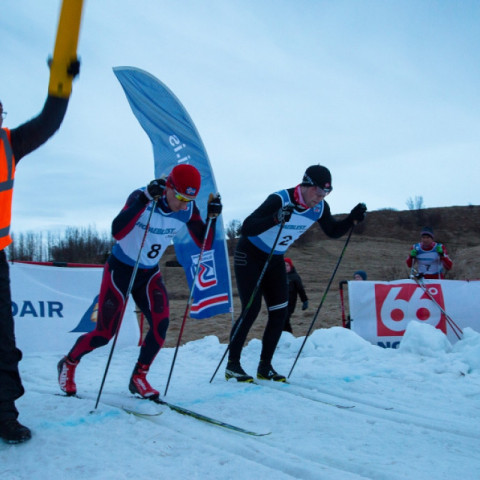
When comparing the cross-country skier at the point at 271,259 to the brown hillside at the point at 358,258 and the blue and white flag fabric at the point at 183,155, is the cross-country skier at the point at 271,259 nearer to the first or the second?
the blue and white flag fabric at the point at 183,155

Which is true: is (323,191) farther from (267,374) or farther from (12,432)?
(12,432)

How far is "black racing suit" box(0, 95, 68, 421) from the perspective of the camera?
8.64 ft

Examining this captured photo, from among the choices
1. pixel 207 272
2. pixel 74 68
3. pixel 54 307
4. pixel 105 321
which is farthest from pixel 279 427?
pixel 207 272

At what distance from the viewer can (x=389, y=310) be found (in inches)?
302

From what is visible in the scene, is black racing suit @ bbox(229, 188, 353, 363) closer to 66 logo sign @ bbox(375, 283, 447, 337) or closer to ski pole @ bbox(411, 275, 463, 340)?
66 logo sign @ bbox(375, 283, 447, 337)

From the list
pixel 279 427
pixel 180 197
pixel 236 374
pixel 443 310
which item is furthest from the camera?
pixel 443 310

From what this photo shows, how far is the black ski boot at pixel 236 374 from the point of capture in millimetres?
4465

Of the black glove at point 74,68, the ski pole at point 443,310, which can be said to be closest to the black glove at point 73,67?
the black glove at point 74,68

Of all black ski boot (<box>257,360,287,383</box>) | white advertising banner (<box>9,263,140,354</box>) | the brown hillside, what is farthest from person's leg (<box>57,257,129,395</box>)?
the brown hillside

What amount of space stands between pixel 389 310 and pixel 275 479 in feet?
19.2

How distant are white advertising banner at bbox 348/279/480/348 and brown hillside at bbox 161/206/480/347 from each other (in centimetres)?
318

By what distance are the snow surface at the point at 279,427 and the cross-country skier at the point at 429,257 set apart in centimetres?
315

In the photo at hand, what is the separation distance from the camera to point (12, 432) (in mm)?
2557

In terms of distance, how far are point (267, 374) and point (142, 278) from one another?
1.63 meters
